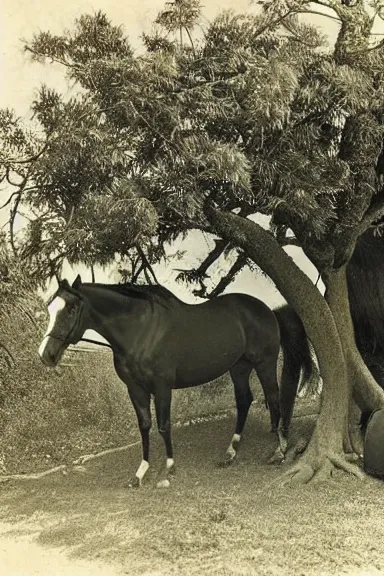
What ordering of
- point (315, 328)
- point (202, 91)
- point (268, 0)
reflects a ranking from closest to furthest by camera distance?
point (202, 91) → point (268, 0) → point (315, 328)

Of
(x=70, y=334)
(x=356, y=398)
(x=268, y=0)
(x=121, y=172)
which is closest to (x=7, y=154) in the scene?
(x=121, y=172)

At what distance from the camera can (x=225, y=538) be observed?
Result: 161 inches

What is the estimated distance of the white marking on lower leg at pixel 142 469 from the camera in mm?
4879

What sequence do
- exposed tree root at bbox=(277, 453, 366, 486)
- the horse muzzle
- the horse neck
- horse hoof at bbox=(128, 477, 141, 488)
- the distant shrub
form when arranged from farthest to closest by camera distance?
the distant shrub → exposed tree root at bbox=(277, 453, 366, 486) → horse hoof at bbox=(128, 477, 141, 488) → the horse neck → the horse muzzle

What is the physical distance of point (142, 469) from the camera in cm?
490

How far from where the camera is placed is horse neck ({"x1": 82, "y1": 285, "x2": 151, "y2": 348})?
15.6 feet

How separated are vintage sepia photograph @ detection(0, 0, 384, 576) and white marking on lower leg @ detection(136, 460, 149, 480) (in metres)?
0.02

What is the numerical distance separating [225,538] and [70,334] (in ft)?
5.47

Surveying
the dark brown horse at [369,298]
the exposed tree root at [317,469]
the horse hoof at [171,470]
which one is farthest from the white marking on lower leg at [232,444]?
the dark brown horse at [369,298]

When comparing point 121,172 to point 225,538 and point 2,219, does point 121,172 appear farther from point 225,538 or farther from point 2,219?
point 225,538

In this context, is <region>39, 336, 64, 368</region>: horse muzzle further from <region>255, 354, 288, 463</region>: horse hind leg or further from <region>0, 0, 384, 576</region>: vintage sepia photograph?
<region>255, 354, 288, 463</region>: horse hind leg

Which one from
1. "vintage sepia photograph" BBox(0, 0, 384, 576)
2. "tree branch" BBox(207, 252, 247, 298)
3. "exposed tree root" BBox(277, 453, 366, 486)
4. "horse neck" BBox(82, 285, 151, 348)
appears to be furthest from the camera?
"tree branch" BBox(207, 252, 247, 298)

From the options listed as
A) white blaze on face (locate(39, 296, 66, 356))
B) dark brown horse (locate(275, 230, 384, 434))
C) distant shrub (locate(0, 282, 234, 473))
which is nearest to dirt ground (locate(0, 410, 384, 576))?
distant shrub (locate(0, 282, 234, 473))

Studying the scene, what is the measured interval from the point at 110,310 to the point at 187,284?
1.08 metres
